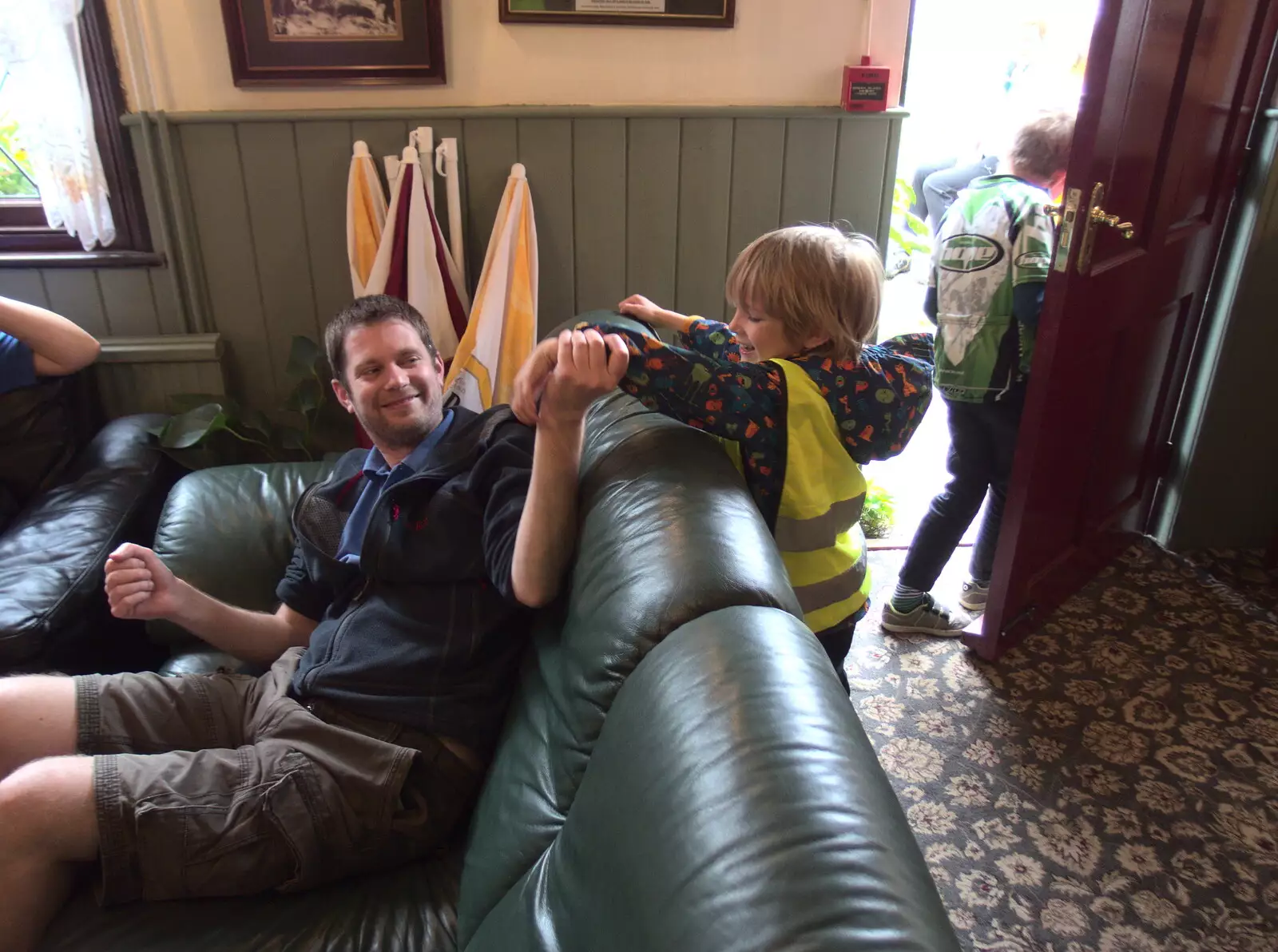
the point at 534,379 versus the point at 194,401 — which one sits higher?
the point at 534,379

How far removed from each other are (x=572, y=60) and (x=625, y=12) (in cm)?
17

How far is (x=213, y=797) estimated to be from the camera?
3.81 ft

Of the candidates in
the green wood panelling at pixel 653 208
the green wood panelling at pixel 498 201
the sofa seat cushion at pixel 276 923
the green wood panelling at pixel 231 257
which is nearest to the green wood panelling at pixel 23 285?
the green wood panelling at pixel 498 201

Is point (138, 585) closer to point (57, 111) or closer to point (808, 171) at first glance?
point (57, 111)

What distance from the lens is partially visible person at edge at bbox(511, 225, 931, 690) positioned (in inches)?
46.8

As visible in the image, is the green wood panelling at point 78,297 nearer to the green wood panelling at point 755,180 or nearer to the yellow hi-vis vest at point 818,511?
the green wood panelling at point 755,180

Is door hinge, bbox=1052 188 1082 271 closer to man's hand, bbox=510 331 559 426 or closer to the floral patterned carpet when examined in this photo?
the floral patterned carpet

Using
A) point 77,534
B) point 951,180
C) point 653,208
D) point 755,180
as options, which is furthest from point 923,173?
point 77,534

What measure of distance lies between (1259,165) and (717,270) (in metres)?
1.38

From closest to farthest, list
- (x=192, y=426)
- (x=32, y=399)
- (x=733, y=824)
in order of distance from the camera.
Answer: (x=733, y=824) < (x=32, y=399) < (x=192, y=426)

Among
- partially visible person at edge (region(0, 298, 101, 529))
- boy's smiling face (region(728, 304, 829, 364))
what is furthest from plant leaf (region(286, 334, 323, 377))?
boy's smiling face (region(728, 304, 829, 364))

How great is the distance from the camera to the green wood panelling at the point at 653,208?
7.63ft

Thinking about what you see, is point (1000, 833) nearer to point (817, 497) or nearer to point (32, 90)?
point (817, 497)

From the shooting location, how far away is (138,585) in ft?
4.61
